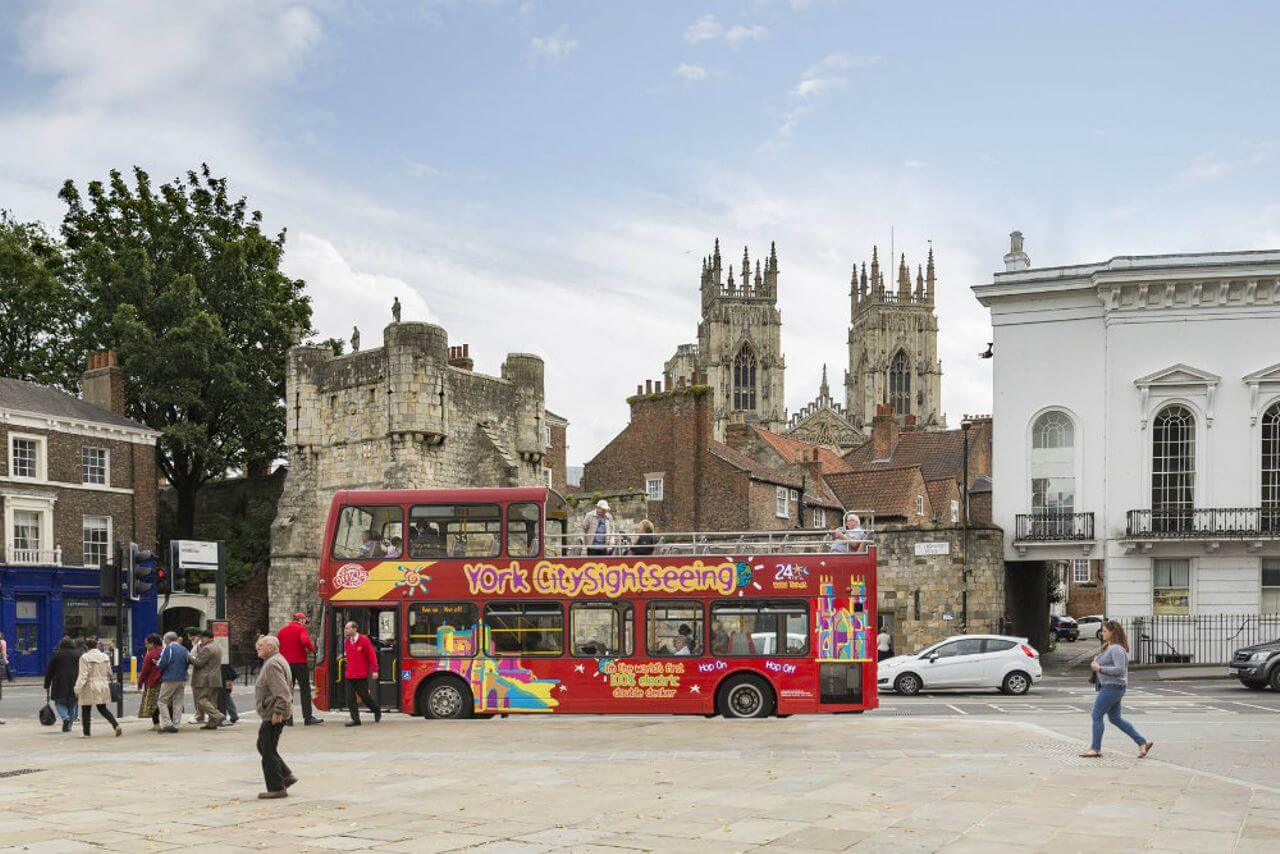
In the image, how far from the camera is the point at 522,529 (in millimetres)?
20734

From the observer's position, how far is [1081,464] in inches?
1416

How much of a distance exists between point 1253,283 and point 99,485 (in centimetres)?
3595

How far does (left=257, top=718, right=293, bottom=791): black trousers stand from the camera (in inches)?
489

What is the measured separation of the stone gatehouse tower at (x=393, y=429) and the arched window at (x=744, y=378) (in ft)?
275

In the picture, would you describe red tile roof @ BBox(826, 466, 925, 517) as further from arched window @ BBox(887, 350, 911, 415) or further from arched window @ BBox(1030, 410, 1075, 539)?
arched window @ BBox(887, 350, 911, 415)

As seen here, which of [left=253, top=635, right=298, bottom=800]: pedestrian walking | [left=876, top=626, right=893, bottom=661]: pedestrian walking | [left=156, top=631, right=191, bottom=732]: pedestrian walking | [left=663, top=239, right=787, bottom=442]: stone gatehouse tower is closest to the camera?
[left=253, top=635, right=298, bottom=800]: pedestrian walking

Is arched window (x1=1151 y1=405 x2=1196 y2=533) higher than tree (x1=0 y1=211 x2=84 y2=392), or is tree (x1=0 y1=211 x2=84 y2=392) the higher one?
tree (x1=0 y1=211 x2=84 y2=392)

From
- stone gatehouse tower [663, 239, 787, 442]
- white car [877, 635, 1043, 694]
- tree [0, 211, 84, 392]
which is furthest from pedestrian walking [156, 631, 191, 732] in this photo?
stone gatehouse tower [663, 239, 787, 442]

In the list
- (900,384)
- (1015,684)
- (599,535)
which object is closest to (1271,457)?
(1015,684)

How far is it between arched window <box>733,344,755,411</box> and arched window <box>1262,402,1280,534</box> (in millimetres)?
92197

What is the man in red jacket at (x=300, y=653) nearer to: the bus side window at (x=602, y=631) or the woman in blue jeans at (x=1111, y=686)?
the bus side window at (x=602, y=631)

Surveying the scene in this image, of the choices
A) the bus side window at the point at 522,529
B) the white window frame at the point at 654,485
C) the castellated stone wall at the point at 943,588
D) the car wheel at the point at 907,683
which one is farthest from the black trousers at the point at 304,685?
the white window frame at the point at 654,485

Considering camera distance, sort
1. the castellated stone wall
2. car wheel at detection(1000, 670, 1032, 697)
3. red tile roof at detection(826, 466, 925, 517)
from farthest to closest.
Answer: red tile roof at detection(826, 466, 925, 517), the castellated stone wall, car wheel at detection(1000, 670, 1032, 697)

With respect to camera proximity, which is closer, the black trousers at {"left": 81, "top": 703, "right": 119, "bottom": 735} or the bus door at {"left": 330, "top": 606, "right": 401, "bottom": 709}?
the black trousers at {"left": 81, "top": 703, "right": 119, "bottom": 735}
